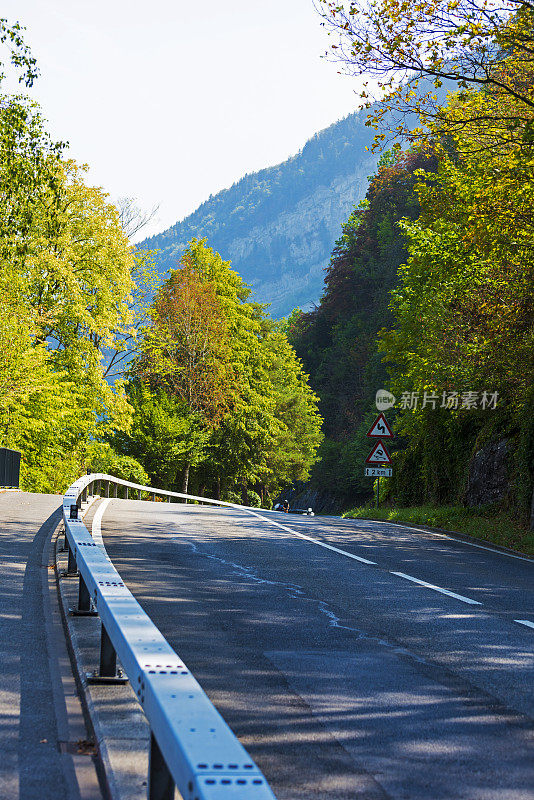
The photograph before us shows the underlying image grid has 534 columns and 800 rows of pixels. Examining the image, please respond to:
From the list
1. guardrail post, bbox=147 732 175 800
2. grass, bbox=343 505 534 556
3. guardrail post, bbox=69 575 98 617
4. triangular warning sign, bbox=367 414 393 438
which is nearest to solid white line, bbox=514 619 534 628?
guardrail post, bbox=69 575 98 617

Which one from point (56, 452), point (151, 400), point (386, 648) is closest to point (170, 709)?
point (386, 648)

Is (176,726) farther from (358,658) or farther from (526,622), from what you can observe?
(526,622)

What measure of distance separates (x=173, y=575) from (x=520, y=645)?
4436 mm

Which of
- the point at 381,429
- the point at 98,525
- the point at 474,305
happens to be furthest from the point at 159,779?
the point at 381,429

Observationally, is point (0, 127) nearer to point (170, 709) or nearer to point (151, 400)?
point (170, 709)

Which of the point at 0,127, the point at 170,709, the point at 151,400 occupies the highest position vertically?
the point at 0,127

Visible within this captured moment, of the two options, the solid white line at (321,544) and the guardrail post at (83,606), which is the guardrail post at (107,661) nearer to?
the guardrail post at (83,606)

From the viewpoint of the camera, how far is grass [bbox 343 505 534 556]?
17.1 meters

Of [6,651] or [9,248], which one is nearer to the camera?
[6,651]

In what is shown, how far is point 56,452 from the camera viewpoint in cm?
4016

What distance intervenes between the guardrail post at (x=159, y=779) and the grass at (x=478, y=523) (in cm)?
1337

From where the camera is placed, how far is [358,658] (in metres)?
6.71

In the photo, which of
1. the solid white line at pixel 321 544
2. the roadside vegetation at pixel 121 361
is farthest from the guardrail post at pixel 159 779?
the roadside vegetation at pixel 121 361

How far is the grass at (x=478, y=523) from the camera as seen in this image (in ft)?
56.2
